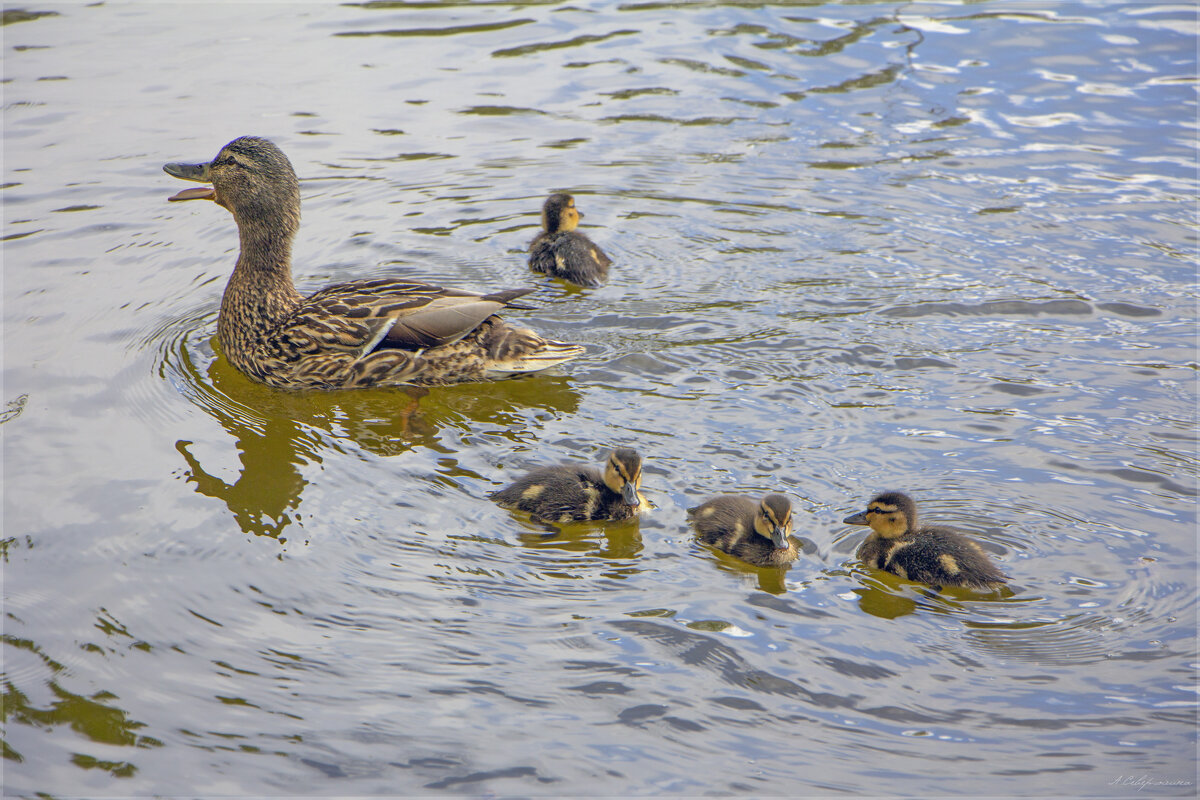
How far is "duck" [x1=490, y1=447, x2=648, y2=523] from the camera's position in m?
4.46

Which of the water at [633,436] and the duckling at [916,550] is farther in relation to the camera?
the duckling at [916,550]

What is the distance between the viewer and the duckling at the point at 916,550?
4113mm

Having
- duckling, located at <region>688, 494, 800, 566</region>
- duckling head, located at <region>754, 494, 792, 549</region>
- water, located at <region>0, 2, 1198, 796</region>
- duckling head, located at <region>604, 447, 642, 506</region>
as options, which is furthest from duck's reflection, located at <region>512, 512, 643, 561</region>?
duckling head, located at <region>754, 494, 792, 549</region>

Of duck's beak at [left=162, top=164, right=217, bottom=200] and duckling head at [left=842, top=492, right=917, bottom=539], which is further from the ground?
duck's beak at [left=162, top=164, right=217, bottom=200]

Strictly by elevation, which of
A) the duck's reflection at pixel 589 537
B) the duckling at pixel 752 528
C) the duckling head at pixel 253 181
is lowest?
the duck's reflection at pixel 589 537

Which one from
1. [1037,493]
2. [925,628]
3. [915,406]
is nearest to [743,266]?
[915,406]

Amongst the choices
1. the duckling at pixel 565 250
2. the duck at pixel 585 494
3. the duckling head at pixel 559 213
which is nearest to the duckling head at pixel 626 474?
the duck at pixel 585 494

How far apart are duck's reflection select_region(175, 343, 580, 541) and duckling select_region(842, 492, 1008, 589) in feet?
5.89

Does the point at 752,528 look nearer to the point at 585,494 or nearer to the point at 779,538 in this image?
the point at 779,538

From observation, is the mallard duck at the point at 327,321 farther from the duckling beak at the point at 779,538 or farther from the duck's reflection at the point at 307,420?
the duckling beak at the point at 779,538

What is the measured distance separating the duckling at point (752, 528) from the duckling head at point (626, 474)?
1.01ft

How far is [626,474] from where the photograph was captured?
4.44 meters

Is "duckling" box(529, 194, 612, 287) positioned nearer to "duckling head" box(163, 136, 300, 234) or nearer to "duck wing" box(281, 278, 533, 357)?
"duck wing" box(281, 278, 533, 357)

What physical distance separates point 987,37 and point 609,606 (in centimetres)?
889
